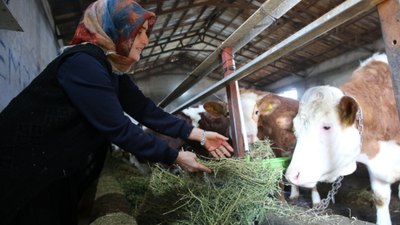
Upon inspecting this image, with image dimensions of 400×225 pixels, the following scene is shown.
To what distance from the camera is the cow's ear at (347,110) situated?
277 cm

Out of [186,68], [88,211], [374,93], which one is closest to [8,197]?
[88,211]

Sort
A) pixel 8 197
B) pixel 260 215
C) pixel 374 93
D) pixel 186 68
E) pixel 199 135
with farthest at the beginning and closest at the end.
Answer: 1. pixel 186 68
2. pixel 374 93
3. pixel 199 135
4. pixel 260 215
5. pixel 8 197

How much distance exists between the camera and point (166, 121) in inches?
93.3

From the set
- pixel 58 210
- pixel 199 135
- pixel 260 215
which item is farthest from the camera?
pixel 199 135

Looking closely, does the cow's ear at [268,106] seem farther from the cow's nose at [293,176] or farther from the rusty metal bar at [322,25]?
the rusty metal bar at [322,25]

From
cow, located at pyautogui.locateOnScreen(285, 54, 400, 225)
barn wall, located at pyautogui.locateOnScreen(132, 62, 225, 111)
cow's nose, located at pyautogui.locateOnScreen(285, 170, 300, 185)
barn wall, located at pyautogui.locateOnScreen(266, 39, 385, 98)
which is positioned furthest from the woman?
barn wall, located at pyautogui.locateOnScreen(132, 62, 225, 111)

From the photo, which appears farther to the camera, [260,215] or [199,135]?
[199,135]

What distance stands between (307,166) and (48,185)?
196 centimetres

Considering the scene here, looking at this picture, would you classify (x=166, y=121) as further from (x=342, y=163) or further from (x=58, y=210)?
(x=342, y=163)

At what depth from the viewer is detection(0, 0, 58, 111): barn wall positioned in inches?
115

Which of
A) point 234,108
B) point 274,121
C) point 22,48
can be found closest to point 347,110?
point 234,108

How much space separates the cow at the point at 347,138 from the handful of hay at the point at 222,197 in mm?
425

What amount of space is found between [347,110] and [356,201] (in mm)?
1664

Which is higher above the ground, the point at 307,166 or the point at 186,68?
the point at 307,166
